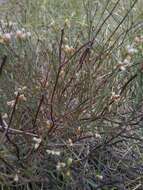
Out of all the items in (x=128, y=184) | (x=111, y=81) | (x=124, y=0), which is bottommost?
(x=128, y=184)

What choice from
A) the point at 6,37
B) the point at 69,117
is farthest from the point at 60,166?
the point at 6,37

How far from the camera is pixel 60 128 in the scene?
1386mm

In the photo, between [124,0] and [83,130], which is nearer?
[83,130]

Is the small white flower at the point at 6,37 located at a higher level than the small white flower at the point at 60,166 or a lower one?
higher

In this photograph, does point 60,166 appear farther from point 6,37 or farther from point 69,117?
point 6,37

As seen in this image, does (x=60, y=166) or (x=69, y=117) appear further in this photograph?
(x=69, y=117)

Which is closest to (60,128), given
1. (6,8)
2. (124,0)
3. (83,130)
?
(83,130)

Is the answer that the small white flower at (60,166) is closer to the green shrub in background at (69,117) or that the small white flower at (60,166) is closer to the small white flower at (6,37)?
the green shrub in background at (69,117)

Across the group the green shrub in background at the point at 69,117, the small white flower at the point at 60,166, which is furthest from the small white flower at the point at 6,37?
the small white flower at the point at 60,166

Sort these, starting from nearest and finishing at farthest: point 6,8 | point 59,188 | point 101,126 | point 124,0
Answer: point 59,188 → point 101,126 → point 124,0 → point 6,8

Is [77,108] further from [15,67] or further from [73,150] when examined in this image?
[15,67]

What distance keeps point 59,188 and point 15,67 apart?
16.0 inches

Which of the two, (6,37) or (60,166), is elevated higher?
(6,37)

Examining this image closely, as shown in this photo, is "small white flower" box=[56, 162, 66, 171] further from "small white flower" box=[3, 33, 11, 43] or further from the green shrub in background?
"small white flower" box=[3, 33, 11, 43]
